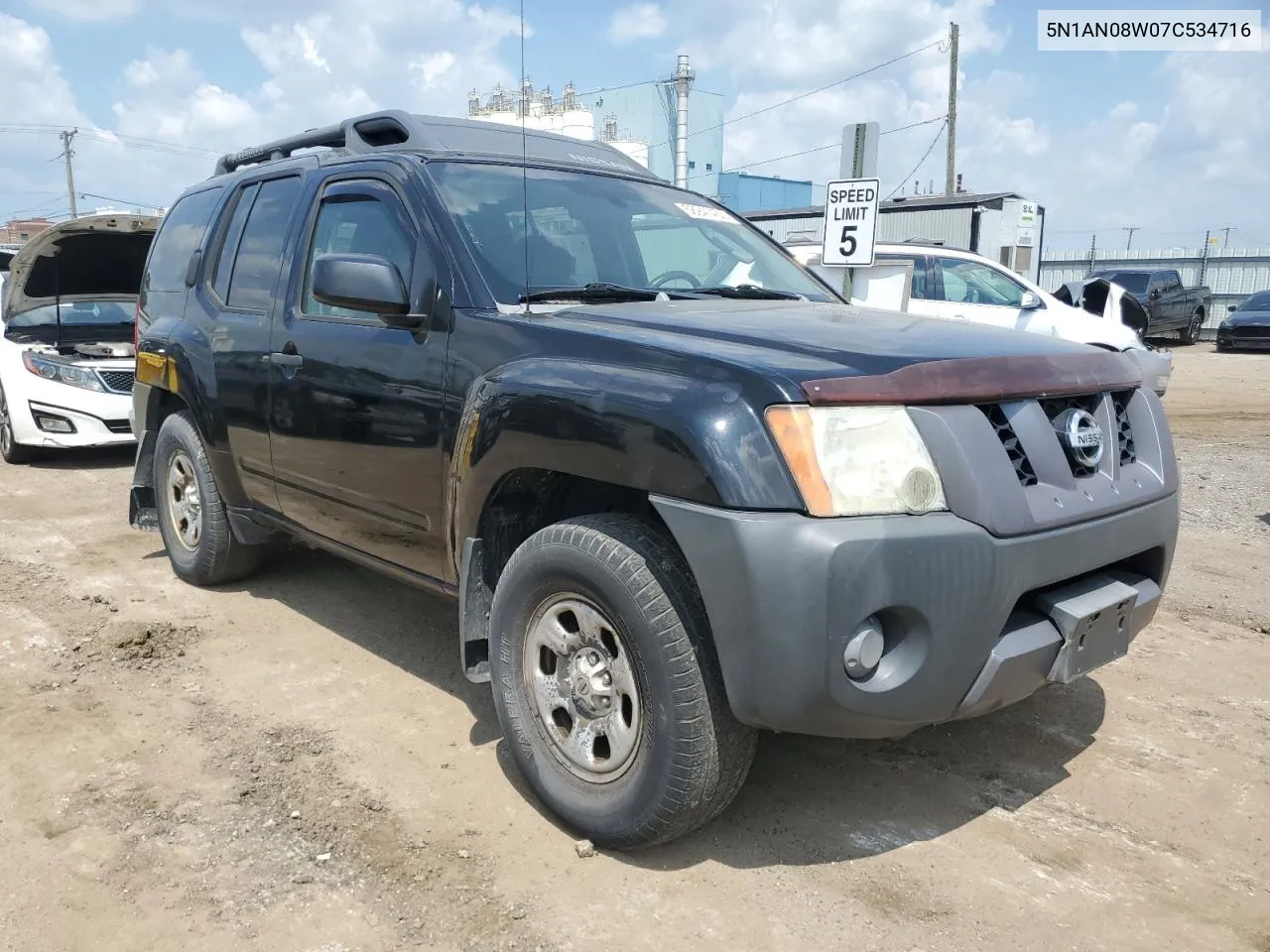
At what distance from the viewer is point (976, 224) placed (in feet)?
74.6

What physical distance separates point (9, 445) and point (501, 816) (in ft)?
24.4

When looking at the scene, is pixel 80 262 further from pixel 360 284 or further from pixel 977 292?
pixel 977 292

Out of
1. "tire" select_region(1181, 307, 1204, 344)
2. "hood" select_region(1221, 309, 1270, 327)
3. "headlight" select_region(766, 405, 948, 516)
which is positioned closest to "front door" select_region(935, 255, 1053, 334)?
"headlight" select_region(766, 405, 948, 516)

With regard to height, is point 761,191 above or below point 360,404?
above

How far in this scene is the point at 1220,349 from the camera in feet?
70.2

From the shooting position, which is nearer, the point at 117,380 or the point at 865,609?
the point at 865,609

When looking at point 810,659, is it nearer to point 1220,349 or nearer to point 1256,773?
point 1256,773

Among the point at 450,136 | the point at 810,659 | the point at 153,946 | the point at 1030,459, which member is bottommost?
the point at 153,946

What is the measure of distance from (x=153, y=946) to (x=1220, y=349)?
23.6m

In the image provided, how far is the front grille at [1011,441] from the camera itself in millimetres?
2520

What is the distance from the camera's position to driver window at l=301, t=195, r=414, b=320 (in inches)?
139

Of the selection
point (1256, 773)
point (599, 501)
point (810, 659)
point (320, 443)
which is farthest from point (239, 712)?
point (1256, 773)

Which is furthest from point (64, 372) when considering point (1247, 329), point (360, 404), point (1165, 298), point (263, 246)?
point (1165, 298)

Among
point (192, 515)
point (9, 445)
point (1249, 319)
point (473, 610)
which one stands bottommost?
point (9, 445)
